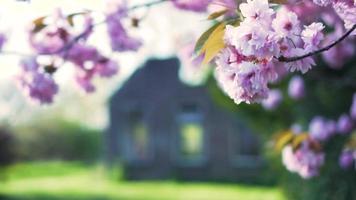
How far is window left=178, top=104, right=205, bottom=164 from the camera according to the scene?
17.9m

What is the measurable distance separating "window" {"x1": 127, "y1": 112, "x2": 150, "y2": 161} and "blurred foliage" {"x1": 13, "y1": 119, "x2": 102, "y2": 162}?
10.7 meters

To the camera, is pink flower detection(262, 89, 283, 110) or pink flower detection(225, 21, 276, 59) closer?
pink flower detection(225, 21, 276, 59)

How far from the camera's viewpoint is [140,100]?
62.5 feet

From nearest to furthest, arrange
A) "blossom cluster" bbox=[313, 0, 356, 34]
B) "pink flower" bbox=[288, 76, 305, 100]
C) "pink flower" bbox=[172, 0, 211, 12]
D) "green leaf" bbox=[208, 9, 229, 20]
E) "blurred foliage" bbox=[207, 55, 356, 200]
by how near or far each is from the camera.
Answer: "blossom cluster" bbox=[313, 0, 356, 34] < "green leaf" bbox=[208, 9, 229, 20] < "pink flower" bbox=[172, 0, 211, 12] < "blurred foliage" bbox=[207, 55, 356, 200] < "pink flower" bbox=[288, 76, 305, 100]

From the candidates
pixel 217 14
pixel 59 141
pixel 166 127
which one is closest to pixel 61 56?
pixel 217 14

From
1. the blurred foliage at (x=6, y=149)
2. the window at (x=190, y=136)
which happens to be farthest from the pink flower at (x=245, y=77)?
the window at (x=190, y=136)

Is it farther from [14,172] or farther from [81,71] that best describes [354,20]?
[14,172]

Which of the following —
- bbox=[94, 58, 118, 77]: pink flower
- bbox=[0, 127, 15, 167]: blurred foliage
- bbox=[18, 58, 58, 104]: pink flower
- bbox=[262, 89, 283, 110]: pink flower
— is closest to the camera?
bbox=[18, 58, 58, 104]: pink flower

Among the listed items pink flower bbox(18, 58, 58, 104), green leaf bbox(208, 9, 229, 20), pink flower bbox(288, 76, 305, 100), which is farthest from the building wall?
green leaf bbox(208, 9, 229, 20)

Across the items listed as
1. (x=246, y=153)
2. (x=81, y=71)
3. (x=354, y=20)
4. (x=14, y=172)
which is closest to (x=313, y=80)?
(x=81, y=71)

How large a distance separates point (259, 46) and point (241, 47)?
4 cm

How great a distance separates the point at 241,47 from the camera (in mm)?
1558

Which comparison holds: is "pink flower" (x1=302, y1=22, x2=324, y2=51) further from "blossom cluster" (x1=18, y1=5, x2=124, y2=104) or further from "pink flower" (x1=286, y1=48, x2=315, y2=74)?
"blossom cluster" (x1=18, y1=5, x2=124, y2=104)

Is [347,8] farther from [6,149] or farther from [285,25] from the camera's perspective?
[6,149]
